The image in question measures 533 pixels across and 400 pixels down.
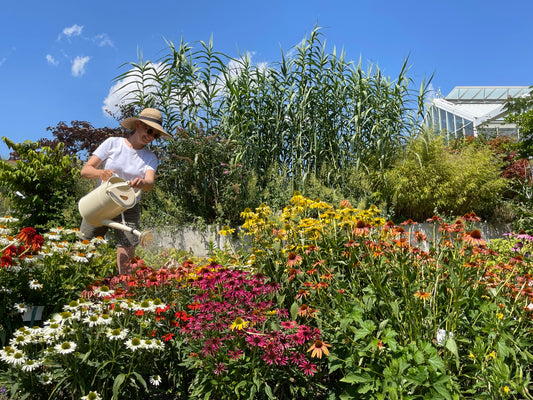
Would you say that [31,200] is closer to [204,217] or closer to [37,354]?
[204,217]

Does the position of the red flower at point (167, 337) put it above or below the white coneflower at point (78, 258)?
below

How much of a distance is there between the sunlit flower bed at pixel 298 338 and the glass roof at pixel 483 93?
2065 cm

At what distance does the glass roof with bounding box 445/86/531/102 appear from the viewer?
19.9m

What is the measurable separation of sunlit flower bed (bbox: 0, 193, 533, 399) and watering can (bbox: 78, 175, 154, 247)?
651 millimetres

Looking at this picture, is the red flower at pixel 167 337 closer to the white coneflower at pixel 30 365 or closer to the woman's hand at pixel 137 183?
the white coneflower at pixel 30 365

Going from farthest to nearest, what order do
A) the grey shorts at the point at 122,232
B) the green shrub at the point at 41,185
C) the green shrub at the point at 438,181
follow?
the green shrub at the point at 438,181
the green shrub at the point at 41,185
the grey shorts at the point at 122,232

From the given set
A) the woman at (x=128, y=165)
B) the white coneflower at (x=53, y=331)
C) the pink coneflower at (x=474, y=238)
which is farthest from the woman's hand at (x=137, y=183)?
the pink coneflower at (x=474, y=238)

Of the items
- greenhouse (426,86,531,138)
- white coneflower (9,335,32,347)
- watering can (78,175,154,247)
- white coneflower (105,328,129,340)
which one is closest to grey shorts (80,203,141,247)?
watering can (78,175,154,247)

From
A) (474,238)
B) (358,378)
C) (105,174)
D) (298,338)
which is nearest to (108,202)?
(105,174)

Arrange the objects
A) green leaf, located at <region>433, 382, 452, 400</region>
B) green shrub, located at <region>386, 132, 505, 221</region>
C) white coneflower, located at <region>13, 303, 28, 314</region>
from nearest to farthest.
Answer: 1. green leaf, located at <region>433, 382, 452, 400</region>
2. white coneflower, located at <region>13, 303, 28, 314</region>
3. green shrub, located at <region>386, 132, 505, 221</region>

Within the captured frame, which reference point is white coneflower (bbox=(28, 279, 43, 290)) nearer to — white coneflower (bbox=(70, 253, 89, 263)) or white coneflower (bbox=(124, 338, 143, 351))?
white coneflower (bbox=(70, 253, 89, 263))

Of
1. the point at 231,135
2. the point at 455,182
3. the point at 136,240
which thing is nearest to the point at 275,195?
the point at 231,135

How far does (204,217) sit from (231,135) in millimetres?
1128

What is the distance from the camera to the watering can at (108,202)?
2.76 metres
